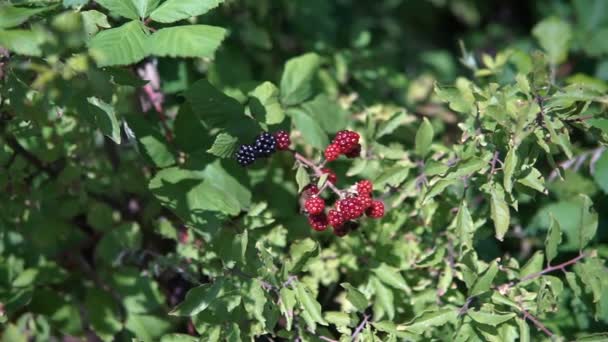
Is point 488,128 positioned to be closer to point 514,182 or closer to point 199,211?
point 514,182

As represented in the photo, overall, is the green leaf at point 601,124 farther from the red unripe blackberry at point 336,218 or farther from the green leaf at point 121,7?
the green leaf at point 121,7

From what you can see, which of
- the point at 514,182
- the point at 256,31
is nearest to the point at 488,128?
the point at 514,182

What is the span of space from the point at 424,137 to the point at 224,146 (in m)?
0.62

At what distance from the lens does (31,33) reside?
1.46 m

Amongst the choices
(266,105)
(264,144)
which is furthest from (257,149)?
(266,105)

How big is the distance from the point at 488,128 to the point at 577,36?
166cm

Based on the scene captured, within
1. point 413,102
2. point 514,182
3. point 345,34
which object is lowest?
point 413,102

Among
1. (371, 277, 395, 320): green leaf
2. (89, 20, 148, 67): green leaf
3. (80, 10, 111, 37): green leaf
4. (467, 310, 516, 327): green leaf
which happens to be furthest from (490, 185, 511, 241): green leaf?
(80, 10, 111, 37): green leaf

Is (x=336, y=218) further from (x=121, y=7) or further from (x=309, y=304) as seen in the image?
(x=121, y=7)

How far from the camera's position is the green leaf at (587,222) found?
6.30 ft

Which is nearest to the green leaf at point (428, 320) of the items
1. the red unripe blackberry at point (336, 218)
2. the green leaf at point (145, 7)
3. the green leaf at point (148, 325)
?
the red unripe blackberry at point (336, 218)

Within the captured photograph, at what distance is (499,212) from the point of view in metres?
1.75

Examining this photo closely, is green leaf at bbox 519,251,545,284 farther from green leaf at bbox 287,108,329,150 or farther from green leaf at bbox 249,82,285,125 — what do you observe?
green leaf at bbox 249,82,285,125

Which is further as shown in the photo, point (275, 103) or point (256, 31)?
point (256, 31)
